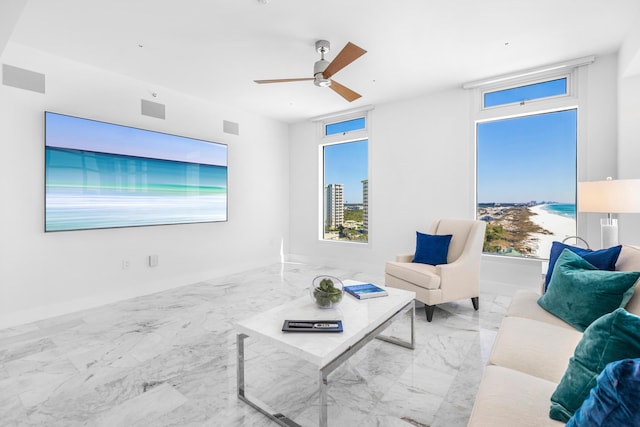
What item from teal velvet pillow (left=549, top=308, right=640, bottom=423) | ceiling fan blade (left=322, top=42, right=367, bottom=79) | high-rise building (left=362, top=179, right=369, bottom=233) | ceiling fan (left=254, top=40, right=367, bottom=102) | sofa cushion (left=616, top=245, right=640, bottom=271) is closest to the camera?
teal velvet pillow (left=549, top=308, right=640, bottom=423)

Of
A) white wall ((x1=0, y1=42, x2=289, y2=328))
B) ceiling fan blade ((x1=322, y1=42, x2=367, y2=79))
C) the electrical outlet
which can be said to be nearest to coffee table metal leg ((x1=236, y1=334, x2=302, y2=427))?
ceiling fan blade ((x1=322, y1=42, x2=367, y2=79))

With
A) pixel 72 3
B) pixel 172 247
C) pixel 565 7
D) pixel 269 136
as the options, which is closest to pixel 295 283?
pixel 172 247

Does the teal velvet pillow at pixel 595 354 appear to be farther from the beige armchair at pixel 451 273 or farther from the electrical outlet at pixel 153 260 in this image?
the electrical outlet at pixel 153 260

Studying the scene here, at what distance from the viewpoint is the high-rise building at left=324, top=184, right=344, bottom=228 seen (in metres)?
5.69

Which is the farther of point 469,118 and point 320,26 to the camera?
point 469,118

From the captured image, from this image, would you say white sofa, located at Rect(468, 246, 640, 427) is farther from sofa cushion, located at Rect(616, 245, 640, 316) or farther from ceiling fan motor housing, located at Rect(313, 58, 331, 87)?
ceiling fan motor housing, located at Rect(313, 58, 331, 87)

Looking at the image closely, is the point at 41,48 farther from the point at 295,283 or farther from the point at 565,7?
the point at 565,7

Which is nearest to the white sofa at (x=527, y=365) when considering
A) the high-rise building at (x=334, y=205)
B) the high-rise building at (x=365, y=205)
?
the high-rise building at (x=365, y=205)

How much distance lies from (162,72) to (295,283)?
10.2ft

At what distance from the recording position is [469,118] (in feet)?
13.4

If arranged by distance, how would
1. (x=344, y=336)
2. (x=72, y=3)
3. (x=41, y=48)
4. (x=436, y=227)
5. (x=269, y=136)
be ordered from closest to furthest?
(x=344, y=336), (x=72, y=3), (x=41, y=48), (x=436, y=227), (x=269, y=136)

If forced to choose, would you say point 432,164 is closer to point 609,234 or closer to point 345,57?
point 609,234

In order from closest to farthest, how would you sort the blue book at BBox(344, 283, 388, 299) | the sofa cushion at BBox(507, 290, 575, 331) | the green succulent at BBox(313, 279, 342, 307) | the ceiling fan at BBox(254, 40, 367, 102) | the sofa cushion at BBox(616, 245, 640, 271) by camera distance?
1. the sofa cushion at BBox(616, 245, 640, 271)
2. the sofa cushion at BBox(507, 290, 575, 331)
3. the green succulent at BBox(313, 279, 342, 307)
4. the blue book at BBox(344, 283, 388, 299)
5. the ceiling fan at BBox(254, 40, 367, 102)

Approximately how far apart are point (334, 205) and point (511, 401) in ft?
15.6
